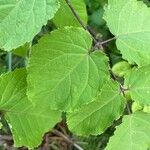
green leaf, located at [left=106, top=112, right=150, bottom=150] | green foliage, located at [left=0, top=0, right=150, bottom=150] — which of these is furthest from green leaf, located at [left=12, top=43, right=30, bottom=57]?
green leaf, located at [left=106, top=112, right=150, bottom=150]

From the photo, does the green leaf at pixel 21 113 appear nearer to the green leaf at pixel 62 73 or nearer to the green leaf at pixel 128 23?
the green leaf at pixel 62 73

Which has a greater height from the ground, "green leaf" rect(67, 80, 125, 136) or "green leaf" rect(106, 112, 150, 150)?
"green leaf" rect(67, 80, 125, 136)

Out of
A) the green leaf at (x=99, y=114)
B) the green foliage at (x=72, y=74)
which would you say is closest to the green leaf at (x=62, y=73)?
the green foliage at (x=72, y=74)

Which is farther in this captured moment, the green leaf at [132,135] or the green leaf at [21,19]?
the green leaf at [132,135]

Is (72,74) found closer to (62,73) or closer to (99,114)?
(62,73)

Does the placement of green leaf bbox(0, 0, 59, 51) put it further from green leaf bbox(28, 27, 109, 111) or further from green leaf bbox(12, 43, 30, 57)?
green leaf bbox(12, 43, 30, 57)
